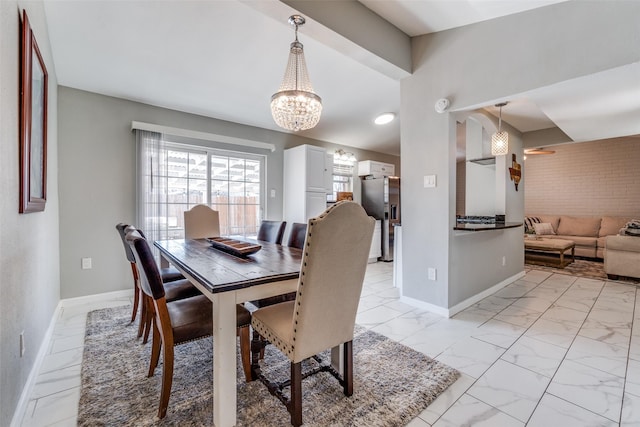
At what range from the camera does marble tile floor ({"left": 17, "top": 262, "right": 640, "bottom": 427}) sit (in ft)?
4.72

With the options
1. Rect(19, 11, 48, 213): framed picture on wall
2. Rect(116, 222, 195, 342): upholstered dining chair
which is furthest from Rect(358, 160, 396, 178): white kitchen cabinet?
Rect(19, 11, 48, 213): framed picture on wall

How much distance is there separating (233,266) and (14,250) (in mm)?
1022

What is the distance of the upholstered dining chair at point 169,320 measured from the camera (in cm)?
137

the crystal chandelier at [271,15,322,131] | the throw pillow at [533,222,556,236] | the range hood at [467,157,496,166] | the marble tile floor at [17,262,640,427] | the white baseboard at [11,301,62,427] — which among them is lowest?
the marble tile floor at [17,262,640,427]

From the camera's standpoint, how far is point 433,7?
2.39 meters

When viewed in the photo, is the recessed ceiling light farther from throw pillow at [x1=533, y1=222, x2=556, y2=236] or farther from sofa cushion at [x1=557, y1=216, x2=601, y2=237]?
sofa cushion at [x1=557, y1=216, x2=601, y2=237]

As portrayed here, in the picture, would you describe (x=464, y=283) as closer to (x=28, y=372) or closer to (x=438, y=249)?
(x=438, y=249)

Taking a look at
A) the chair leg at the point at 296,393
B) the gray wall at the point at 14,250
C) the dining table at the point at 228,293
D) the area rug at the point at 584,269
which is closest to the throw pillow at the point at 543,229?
the area rug at the point at 584,269

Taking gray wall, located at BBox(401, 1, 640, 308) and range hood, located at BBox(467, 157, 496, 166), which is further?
range hood, located at BBox(467, 157, 496, 166)

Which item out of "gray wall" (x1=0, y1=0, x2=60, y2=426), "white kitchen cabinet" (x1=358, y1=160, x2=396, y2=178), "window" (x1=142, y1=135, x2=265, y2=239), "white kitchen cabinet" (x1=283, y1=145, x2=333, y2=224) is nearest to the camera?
"gray wall" (x1=0, y1=0, x2=60, y2=426)

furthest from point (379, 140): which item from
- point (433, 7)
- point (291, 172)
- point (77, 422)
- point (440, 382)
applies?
point (77, 422)

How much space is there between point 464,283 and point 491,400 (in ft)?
5.02

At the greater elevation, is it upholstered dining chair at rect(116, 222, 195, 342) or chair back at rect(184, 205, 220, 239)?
chair back at rect(184, 205, 220, 239)

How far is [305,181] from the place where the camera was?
14.2 feet
